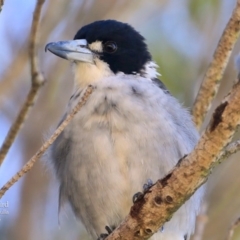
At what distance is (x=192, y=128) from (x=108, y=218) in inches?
25.3

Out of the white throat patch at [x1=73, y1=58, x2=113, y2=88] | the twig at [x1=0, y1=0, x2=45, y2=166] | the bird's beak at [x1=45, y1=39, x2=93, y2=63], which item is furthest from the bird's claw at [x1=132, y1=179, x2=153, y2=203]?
the bird's beak at [x1=45, y1=39, x2=93, y2=63]

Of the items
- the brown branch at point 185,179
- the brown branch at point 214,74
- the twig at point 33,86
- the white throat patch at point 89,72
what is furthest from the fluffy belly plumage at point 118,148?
the twig at point 33,86

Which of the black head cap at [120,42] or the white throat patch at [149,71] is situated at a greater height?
the black head cap at [120,42]

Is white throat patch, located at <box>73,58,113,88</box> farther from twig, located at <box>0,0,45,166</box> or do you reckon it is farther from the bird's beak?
twig, located at <box>0,0,45,166</box>

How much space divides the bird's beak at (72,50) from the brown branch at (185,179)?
1060mm

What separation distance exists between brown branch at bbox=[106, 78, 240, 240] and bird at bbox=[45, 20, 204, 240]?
480 mm

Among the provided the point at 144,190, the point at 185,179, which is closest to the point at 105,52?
the point at 144,190

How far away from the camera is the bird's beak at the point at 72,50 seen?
3.26 meters

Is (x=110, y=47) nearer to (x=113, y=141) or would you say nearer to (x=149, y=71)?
(x=149, y=71)

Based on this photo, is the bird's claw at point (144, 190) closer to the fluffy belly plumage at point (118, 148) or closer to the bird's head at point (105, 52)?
the fluffy belly plumage at point (118, 148)

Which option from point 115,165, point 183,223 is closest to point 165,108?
point 115,165

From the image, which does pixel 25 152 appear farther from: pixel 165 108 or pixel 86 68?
pixel 165 108

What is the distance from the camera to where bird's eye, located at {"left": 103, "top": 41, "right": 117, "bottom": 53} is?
3597 mm

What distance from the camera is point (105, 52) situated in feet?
11.7
